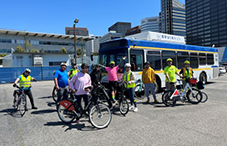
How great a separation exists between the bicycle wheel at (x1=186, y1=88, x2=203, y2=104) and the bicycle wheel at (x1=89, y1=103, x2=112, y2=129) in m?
4.32

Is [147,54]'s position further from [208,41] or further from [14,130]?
[208,41]

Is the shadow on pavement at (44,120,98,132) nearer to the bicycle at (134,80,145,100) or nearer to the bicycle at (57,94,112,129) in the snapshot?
the bicycle at (57,94,112,129)

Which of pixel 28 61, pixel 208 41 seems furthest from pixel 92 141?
pixel 208 41

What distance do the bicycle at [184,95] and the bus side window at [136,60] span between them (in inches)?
81.1

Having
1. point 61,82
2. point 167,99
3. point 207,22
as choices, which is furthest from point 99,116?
point 207,22

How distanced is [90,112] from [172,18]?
161917 mm

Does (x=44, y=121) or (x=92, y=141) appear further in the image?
(x=44, y=121)

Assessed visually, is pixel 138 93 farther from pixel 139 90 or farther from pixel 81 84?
pixel 81 84

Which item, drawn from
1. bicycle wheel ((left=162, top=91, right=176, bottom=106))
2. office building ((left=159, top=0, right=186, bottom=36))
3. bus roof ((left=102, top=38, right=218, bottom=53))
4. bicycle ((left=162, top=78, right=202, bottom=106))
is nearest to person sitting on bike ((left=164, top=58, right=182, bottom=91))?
bicycle ((left=162, top=78, right=202, bottom=106))

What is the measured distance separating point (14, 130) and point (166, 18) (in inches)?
6488

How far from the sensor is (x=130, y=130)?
4.40 m

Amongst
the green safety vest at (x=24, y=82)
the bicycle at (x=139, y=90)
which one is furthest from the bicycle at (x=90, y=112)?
the bicycle at (x=139, y=90)

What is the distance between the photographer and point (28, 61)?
3303 cm

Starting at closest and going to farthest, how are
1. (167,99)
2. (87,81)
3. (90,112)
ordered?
1. (90,112)
2. (87,81)
3. (167,99)
